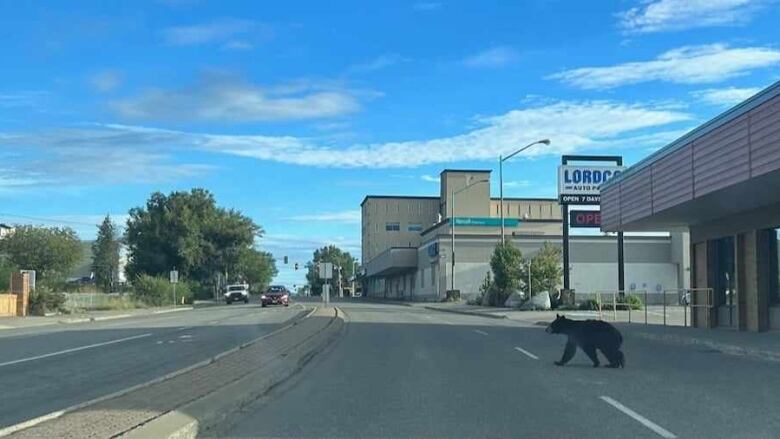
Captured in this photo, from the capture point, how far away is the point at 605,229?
3250 centimetres

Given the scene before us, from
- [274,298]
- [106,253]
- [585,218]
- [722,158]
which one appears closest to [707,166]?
[722,158]

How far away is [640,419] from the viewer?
10.1 m

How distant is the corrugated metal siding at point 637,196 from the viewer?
2719 centimetres

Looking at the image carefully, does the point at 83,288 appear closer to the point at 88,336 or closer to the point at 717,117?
the point at 88,336

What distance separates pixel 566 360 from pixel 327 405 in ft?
20.7

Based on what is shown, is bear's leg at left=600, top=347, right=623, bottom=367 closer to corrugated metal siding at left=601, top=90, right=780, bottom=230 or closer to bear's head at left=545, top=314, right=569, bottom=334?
bear's head at left=545, top=314, right=569, bottom=334

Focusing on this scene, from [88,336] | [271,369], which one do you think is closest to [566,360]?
[271,369]

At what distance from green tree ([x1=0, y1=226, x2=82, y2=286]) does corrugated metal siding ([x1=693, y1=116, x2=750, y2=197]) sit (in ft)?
197

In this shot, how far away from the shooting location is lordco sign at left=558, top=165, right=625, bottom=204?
A: 169ft

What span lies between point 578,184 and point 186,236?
50329 millimetres

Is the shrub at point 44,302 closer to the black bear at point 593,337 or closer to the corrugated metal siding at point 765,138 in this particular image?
the black bear at point 593,337

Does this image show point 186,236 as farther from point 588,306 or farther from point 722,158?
point 722,158

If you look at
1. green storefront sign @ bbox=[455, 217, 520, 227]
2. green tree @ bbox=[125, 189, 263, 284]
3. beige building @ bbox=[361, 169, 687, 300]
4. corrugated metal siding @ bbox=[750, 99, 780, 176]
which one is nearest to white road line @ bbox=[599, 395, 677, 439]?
corrugated metal siding @ bbox=[750, 99, 780, 176]

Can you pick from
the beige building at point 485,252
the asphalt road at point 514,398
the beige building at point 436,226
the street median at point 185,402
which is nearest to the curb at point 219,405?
the street median at point 185,402
